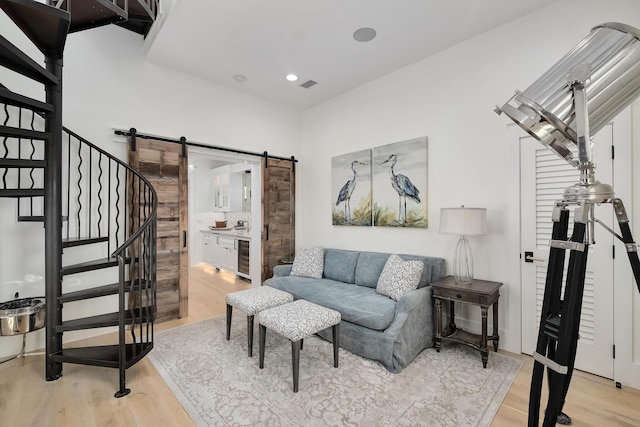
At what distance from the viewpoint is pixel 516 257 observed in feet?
9.00

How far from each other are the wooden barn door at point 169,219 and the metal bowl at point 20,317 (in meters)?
1.15

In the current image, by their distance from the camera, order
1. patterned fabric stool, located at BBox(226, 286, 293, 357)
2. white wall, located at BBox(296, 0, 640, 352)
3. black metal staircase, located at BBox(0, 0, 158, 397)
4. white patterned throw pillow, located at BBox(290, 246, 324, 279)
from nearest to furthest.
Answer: black metal staircase, located at BBox(0, 0, 158, 397), white wall, located at BBox(296, 0, 640, 352), patterned fabric stool, located at BBox(226, 286, 293, 357), white patterned throw pillow, located at BBox(290, 246, 324, 279)

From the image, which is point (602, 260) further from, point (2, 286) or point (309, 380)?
point (2, 286)

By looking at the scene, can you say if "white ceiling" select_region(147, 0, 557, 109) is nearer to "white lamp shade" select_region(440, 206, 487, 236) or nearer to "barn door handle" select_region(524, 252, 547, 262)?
"white lamp shade" select_region(440, 206, 487, 236)

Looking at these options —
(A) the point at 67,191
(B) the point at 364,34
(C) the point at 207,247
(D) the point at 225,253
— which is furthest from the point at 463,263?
(C) the point at 207,247

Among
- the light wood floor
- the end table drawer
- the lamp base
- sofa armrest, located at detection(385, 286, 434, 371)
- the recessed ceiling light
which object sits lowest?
the light wood floor

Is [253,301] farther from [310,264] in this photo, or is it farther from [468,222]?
[468,222]

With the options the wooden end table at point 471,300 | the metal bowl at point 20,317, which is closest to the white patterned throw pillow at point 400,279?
the wooden end table at point 471,300

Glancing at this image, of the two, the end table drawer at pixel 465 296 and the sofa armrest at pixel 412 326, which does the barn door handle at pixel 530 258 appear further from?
the sofa armrest at pixel 412 326

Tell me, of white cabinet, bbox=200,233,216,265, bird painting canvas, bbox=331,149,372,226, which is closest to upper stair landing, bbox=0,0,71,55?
bird painting canvas, bbox=331,149,372,226

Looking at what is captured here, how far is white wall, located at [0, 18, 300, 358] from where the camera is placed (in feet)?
8.99

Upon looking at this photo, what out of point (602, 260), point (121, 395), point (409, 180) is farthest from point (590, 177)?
point (121, 395)

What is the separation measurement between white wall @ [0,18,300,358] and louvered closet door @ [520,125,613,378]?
3.46 metres

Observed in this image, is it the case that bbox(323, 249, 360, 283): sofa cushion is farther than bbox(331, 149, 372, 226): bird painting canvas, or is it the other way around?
bbox(331, 149, 372, 226): bird painting canvas
